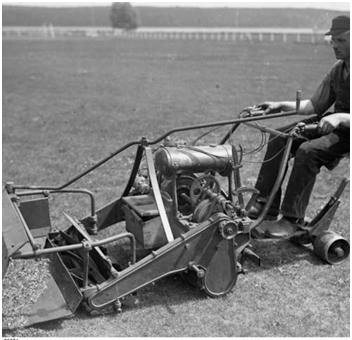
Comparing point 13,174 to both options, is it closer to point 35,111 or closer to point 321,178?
point 321,178

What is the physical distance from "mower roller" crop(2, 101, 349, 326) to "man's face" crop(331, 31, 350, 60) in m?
0.88

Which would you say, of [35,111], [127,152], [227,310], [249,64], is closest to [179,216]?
[227,310]

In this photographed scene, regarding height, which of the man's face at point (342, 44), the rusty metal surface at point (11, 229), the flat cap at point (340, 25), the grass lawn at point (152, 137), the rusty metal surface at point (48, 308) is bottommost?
the grass lawn at point (152, 137)

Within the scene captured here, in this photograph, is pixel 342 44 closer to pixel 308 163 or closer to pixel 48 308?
pixel 308 163

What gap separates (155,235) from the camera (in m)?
4.65

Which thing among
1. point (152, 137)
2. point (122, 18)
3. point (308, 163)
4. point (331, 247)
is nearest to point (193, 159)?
point (308, 163)

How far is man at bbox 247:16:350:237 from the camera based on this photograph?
16.2 ft

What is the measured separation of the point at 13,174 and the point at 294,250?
175 inches

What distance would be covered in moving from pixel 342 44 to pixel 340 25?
0.19 meters

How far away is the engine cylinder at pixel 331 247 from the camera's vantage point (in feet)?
17.0

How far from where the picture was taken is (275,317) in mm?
4320

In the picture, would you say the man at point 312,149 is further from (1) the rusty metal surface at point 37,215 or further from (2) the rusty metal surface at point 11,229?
(2) the rusty metal surface at point 11,229

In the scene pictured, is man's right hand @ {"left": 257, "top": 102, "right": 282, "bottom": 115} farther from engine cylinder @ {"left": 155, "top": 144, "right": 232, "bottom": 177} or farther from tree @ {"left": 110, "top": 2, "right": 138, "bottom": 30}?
tree @ {"left": 110, "top": 2, "right": 138, "bottom": 30}

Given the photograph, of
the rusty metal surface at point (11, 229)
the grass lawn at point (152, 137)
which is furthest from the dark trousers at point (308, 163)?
the rusty metal surface at point (11, 229)
